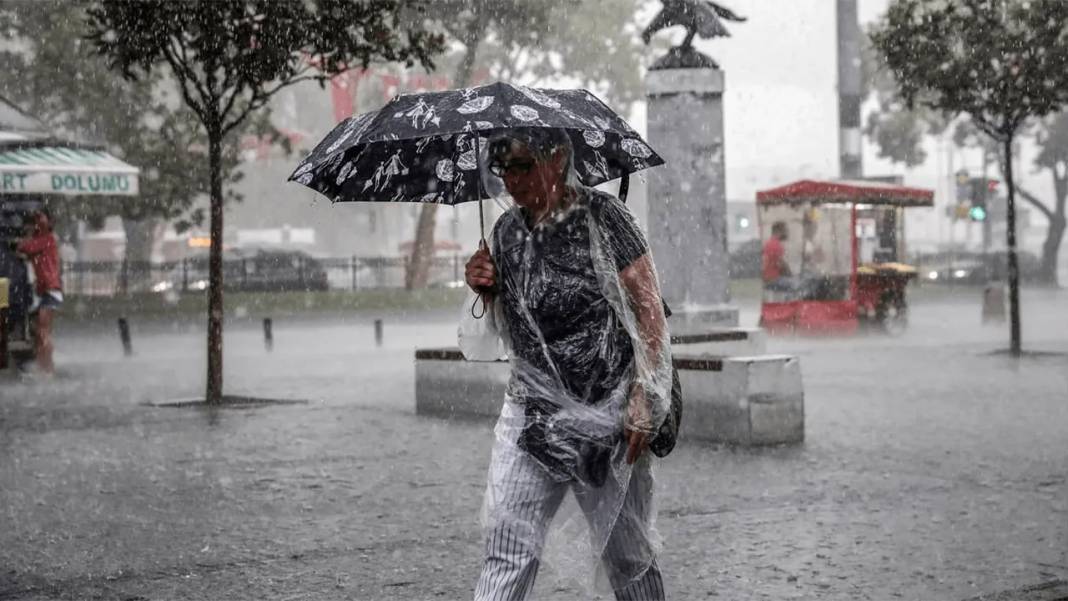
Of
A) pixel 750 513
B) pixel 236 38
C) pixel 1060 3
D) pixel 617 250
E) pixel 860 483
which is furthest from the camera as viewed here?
pixel 1060 3

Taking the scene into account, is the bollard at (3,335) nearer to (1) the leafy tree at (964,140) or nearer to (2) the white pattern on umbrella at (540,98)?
(2) the white pattern on umbrella at (540,98)

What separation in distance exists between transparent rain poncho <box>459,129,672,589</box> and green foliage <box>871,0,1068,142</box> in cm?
1504

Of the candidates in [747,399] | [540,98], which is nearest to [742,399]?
[747,399]

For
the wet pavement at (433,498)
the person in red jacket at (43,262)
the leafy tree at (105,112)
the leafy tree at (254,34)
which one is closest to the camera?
the wet pavement at (433,498)

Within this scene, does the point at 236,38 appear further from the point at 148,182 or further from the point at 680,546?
the point at 148,182

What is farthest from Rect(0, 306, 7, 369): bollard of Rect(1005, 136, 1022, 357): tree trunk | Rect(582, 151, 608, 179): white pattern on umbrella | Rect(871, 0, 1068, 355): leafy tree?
Rect(582, 151, 608, 179): white pattern on umbrella

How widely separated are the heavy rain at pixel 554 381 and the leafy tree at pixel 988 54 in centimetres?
4

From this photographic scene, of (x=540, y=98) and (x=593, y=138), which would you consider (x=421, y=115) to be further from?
(x=593, y=138)

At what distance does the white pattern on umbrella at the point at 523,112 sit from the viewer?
181 inches

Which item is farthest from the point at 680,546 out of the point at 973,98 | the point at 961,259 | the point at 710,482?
the point at 961,259

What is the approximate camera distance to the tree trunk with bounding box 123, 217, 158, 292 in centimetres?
4275

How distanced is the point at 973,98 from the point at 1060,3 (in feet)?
4.64

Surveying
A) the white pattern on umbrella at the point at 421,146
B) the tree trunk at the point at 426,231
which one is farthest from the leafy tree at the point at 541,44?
the white pattern on umbrella at the point at 421,146

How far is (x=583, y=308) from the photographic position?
14.5 ft
